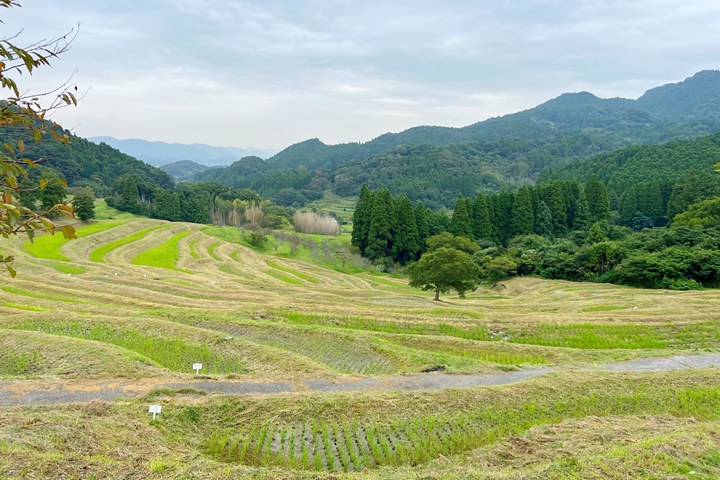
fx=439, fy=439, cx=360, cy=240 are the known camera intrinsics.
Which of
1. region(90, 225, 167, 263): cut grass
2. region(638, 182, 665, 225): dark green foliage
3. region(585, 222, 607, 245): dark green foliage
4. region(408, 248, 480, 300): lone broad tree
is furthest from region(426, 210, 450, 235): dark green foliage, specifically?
region(90, 225, 167, 263): cut grass

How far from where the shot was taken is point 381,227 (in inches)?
2827

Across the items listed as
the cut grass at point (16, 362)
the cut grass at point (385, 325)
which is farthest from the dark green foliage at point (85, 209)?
the cut grass at point (16, 362)

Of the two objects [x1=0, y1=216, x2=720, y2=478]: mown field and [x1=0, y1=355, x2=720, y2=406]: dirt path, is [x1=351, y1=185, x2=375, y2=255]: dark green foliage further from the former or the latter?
[x1=0, y1=355, x2=720, y2=406]: dirt path

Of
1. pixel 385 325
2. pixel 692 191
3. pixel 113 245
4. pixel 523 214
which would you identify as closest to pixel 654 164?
pixel 692 191

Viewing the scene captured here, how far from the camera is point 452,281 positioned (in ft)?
129

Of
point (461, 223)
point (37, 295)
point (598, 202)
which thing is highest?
point (598, 202)

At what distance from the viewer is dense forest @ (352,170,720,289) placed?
147 feet

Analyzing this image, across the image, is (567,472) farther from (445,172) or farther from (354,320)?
(445,172)

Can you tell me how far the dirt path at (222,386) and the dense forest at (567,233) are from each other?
29733mm

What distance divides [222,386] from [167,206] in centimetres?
9352

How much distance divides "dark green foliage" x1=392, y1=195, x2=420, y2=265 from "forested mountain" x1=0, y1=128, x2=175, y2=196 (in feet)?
250

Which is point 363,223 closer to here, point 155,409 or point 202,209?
point 202,209

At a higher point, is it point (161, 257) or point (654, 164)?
point (654, 164)

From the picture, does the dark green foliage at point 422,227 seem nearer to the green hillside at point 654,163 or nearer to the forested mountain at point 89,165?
the green hillside at point 654,163
